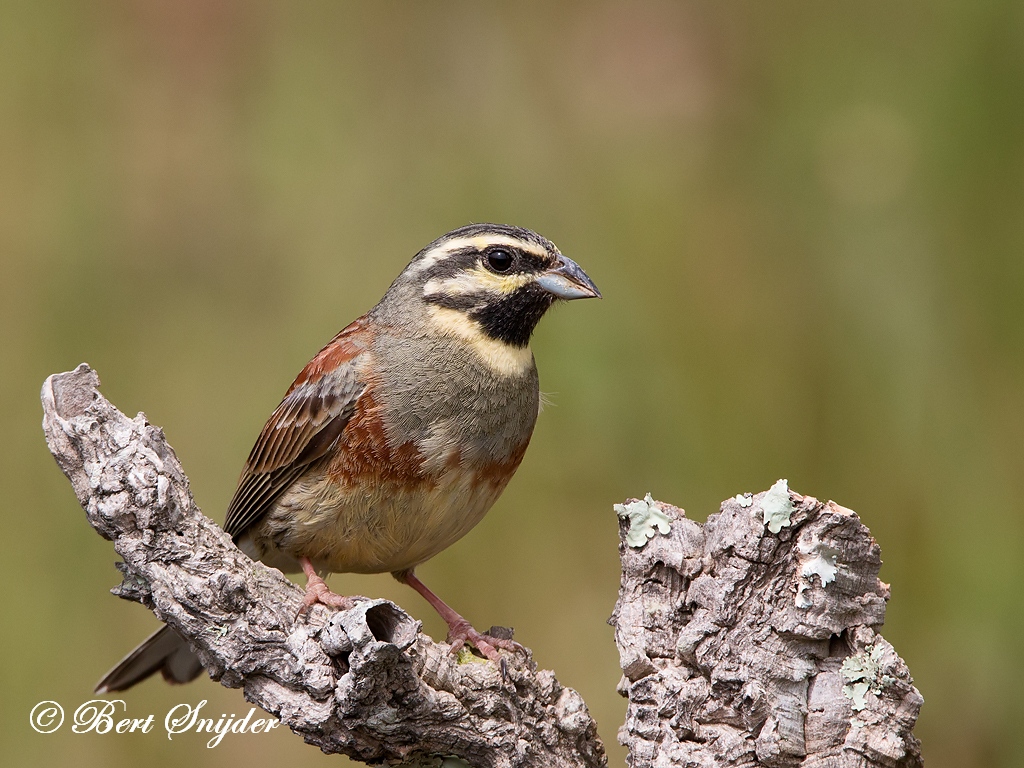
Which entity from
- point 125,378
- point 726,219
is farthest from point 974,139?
point 125,378

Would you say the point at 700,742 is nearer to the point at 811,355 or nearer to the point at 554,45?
the point at 811,355

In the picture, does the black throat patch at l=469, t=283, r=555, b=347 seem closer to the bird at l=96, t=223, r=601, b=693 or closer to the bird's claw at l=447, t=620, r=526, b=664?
the bird at l=96, t=223, r=601, b=693

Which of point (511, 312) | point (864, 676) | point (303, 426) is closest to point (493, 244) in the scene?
point (511, 312)

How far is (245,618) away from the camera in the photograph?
291 cm

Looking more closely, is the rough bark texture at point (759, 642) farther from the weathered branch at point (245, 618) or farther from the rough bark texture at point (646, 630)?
the weathered branch at point (245, 618)

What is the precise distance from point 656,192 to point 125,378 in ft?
9.53

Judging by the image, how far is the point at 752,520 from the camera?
2.85 metres

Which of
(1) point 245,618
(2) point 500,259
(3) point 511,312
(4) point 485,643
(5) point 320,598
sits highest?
(2) point 500,259

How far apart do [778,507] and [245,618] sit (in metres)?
1.39

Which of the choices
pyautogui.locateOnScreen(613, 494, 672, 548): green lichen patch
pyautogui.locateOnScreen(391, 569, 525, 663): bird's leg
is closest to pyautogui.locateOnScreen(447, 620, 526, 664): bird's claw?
pyautogui.locateOnScreen(391, 569, 525, 663): bird's leg

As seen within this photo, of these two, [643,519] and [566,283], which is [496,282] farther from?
[643,519]

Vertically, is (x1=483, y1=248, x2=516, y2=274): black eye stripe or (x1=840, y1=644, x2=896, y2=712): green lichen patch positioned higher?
(x1=483, y1=248, x2=516, y2=274): black eye stripe

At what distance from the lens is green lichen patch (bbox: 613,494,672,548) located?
3004 millimetres

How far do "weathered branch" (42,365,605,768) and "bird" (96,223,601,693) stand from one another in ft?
2.03
